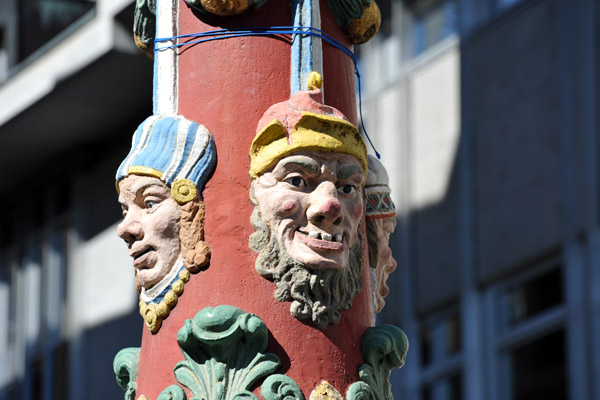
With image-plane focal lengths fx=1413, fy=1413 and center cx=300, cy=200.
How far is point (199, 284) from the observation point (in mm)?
5715

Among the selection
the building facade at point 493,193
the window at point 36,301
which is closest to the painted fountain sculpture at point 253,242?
the building facade at point 493,193

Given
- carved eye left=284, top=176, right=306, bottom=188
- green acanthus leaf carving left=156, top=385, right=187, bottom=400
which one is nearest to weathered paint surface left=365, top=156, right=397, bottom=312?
carved eye left=284, top=176, right=306, bottom=188

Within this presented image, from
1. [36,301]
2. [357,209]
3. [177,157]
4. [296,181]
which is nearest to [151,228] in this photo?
[177,157]

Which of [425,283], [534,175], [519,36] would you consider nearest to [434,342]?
[425,283]

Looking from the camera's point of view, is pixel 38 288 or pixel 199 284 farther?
pixel 38 288

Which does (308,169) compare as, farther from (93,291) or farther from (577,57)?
(93,291)

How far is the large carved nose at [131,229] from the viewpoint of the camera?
582 centimetres

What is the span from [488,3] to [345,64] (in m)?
14.6

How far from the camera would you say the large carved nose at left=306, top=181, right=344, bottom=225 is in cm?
559

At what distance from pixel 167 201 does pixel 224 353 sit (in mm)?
741

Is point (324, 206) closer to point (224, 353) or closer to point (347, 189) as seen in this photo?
point (347, 189)

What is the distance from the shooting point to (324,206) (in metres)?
5.58

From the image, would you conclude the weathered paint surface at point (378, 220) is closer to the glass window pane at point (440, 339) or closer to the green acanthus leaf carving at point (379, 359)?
the green acanthus leaf carving at point (379, 359)

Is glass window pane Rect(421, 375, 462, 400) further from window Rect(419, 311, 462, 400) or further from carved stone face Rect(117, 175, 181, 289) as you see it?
carved stone face Rect(117, 175, 181, 289)
